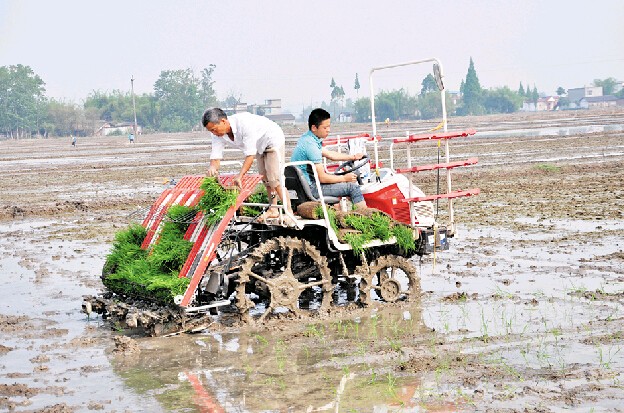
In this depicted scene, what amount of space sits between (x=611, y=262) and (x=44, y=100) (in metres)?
159

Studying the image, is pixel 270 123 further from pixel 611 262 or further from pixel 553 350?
pixel 611 262

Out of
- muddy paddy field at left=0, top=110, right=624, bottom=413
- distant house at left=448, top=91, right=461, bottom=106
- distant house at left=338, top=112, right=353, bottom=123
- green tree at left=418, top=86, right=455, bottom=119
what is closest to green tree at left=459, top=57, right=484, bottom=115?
distant house at left=448, top=91, right=461, bottom=106

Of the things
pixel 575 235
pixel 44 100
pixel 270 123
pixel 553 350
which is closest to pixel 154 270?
pixel 270 123

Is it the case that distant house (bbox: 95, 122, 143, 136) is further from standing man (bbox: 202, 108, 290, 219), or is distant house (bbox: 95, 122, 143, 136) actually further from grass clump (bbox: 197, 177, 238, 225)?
grass clump (bbox: 197, 177, 238, 225)

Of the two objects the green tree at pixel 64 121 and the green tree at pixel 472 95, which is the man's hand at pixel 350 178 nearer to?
the green tree at pixel 64 121

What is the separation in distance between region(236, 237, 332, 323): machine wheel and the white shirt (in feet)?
3.53

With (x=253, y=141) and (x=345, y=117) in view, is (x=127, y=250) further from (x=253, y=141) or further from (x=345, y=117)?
(x=345, y=117)

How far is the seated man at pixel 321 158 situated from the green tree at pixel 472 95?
170014mm

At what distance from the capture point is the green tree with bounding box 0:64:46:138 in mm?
149875

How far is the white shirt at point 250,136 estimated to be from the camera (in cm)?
1116

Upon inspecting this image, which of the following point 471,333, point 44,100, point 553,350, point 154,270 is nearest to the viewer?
point 553,350

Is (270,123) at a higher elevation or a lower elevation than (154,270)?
higher

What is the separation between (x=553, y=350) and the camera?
933cm

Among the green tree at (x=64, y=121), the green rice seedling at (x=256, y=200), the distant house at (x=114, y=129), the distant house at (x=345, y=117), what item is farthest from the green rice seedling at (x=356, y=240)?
the distant house at (x=345, y=117)
